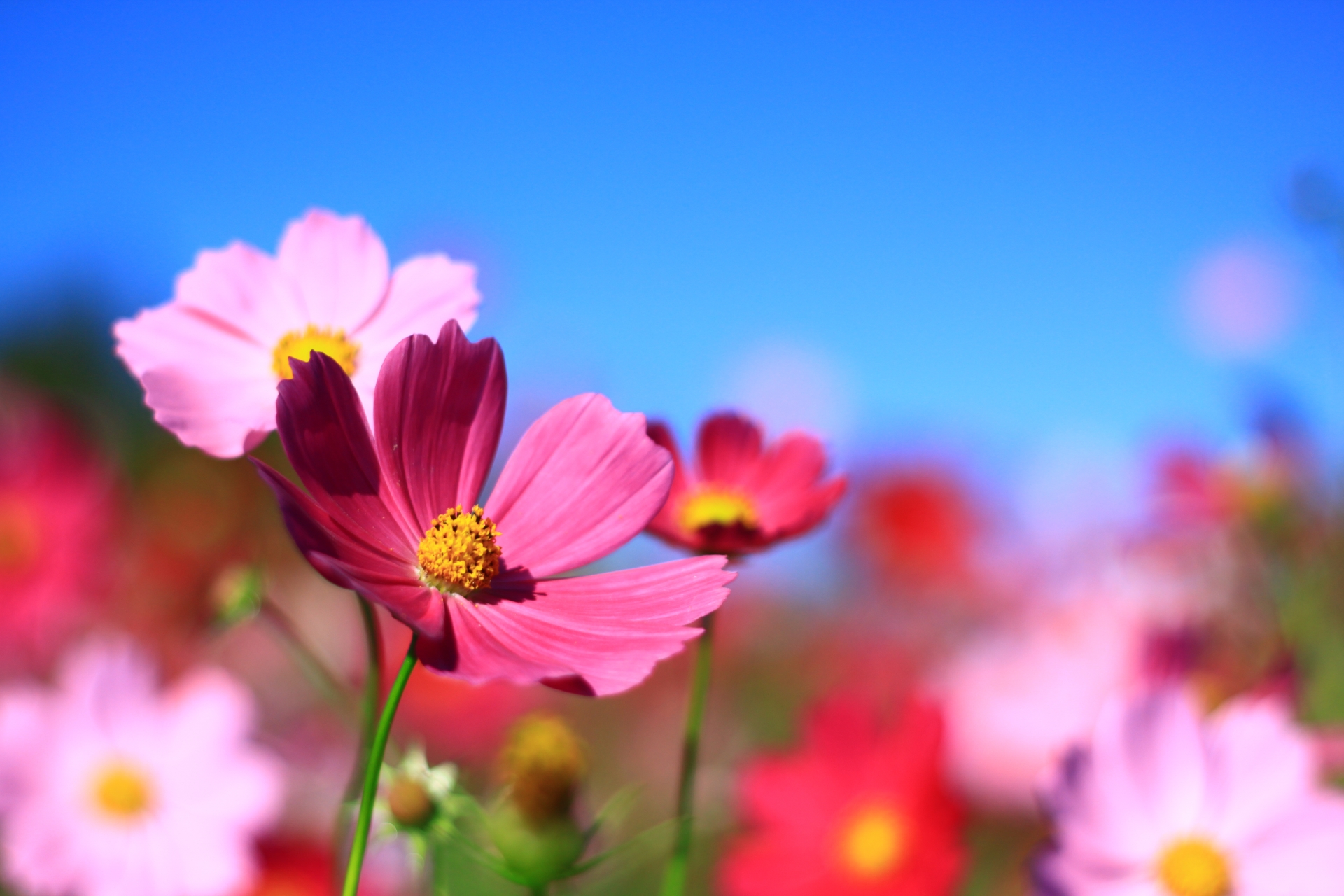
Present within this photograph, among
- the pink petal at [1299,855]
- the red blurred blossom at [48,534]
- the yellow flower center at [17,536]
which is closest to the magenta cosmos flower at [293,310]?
the pink petal at [1299,855]

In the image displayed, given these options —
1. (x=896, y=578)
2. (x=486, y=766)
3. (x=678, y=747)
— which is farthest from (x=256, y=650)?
(x=896, y=578)

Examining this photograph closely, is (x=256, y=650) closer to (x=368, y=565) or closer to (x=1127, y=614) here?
(x=1127, y=614)

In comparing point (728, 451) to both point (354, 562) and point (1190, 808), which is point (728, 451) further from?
point (1190, 808)

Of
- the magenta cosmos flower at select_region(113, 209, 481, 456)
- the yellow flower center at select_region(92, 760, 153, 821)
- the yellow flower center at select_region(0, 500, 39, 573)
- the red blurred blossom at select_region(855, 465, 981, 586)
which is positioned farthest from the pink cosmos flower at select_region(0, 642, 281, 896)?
the red blurred blossom at select_region(855, 465, 981, 586)

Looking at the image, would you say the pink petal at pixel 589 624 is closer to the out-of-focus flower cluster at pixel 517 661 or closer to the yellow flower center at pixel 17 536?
the out-of-focus flower cluster at pixel 517 661

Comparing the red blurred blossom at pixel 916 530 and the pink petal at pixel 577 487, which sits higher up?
the red blurred blossom at pixel 916 530
